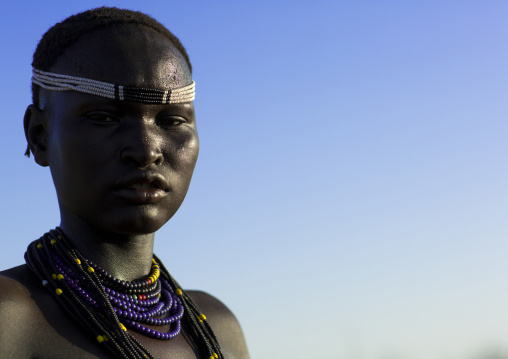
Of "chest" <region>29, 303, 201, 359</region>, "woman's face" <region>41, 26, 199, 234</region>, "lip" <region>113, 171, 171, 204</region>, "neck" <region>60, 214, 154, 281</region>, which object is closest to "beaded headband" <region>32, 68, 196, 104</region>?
"woman's face" <region>41, 26, 199, 234</region>

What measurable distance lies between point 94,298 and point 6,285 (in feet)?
1.57

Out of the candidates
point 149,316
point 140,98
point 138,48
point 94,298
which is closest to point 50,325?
point 94,298

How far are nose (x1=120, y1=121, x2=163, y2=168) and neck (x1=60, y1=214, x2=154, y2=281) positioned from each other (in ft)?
1.65

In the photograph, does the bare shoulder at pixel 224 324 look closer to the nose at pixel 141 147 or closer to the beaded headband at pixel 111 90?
the nose at pixel 141 147

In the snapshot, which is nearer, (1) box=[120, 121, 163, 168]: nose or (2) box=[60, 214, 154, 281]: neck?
(1) box=[120, 121, 163, 168]: nose

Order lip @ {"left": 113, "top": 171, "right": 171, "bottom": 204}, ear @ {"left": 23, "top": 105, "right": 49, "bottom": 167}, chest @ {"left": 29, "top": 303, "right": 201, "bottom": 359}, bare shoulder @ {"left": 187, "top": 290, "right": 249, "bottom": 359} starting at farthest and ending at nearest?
bare shoulder @ {"left": 187, "top": 290, "right": 249, "bottom": 359}, ear @ {"left": 23, "top": 105, "right": 49, "bottom": 167}, lip @ {"left": 113, "top": 171, "right": 171, "bottom": 204}, chest @ {"left": 29, "top": 303, "right": 201, "bottom": 359}

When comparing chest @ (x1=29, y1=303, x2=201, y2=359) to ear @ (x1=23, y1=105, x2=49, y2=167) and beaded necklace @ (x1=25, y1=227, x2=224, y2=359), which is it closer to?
beaded necklace @ (x1=25, y1=227, x2=224, y2=359)

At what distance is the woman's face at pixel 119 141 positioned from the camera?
4059 mm

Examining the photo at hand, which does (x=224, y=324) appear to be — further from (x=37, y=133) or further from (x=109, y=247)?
(x=37, y=133)

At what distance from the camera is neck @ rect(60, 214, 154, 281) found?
431 cm

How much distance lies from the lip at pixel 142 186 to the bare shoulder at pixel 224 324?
125cm

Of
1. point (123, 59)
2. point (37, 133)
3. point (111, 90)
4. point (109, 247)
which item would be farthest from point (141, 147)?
point (37, 133)

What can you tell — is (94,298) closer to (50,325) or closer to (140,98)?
(50,325)

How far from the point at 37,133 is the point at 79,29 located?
67 cm
